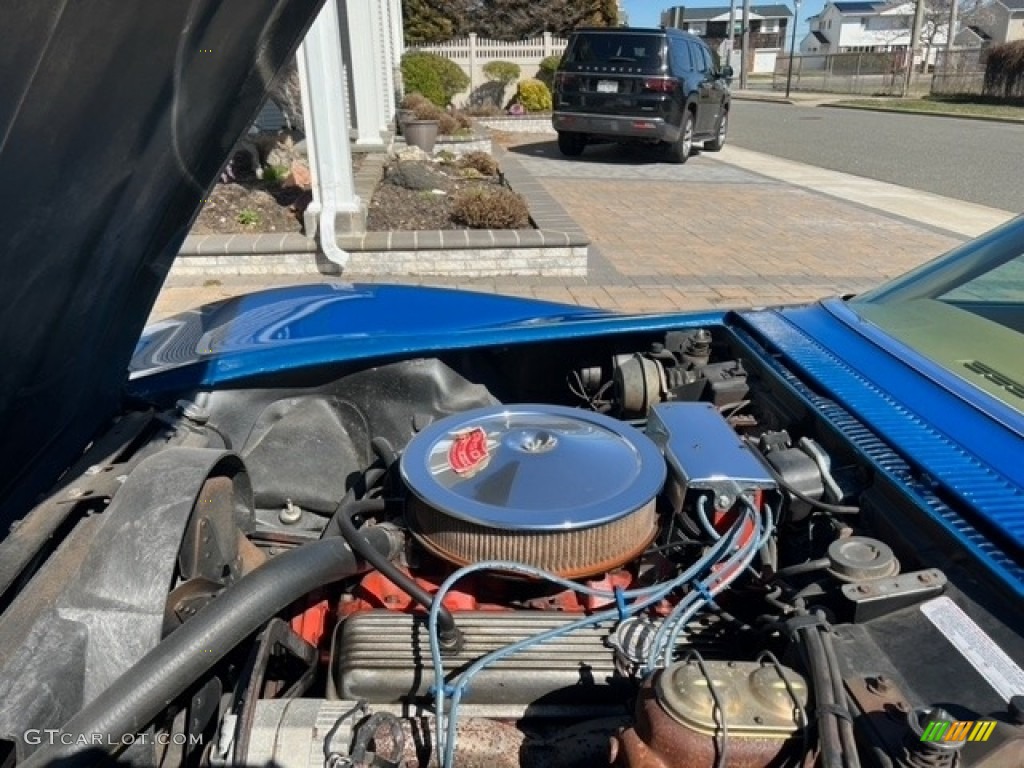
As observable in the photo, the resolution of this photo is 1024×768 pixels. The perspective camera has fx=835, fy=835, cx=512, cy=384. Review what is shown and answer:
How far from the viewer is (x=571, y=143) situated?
12992 mm

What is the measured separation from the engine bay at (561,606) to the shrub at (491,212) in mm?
5060

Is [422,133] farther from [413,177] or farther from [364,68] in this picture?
[413,177]

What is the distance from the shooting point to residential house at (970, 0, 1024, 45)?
56938 millimetres

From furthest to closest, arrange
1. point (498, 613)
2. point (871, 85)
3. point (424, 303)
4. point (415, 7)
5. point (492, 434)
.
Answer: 1. point (871, 85)
2. point (415, 7)
3. point (424, 303)
4. point (492, 434)
5. point (498, 613)

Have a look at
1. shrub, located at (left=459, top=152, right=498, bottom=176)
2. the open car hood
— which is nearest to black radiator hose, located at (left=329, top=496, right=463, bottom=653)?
the open car hood

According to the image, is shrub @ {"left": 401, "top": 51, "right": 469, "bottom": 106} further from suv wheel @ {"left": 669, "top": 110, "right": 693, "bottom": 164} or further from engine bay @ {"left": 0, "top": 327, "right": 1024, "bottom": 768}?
engine bay @ {"left": 0, "top": 327, "right": 1024, "bottom": 768}

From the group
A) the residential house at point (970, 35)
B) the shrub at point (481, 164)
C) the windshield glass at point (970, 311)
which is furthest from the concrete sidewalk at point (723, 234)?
the residential house at point (970, 35)

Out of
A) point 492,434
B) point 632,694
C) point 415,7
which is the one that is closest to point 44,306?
point 492,434

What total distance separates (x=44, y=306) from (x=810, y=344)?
5.55ft

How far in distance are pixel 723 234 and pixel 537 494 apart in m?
6.82

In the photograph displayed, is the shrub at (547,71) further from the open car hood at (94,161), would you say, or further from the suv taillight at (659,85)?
the open car hood at (94,161)

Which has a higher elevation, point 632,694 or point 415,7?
point 415,7

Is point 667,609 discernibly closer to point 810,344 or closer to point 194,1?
point 810,344

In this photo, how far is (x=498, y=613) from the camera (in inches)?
60.4
